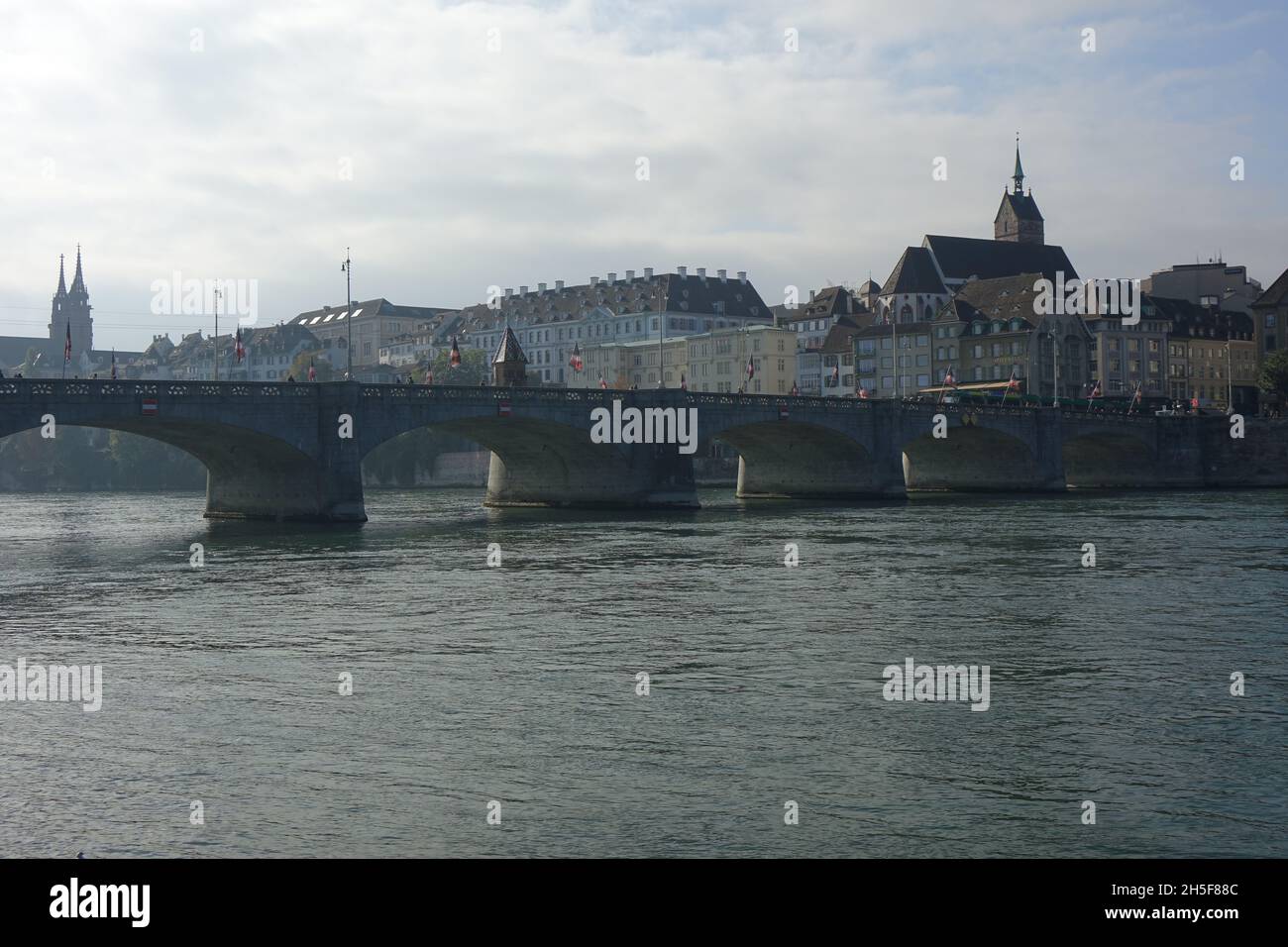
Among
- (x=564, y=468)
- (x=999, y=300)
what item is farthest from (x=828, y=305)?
(x=564, y=468)

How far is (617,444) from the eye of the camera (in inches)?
2697

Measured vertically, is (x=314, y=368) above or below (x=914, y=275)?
below

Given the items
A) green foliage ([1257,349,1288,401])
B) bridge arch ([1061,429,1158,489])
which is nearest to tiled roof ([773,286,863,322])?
green foliage ([1257,349,1288,401])

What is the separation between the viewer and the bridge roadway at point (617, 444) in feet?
177

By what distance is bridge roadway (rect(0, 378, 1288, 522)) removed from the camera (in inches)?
2130

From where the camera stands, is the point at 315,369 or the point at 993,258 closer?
the point at 315,369

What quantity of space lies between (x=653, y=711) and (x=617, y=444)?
50.9 metres

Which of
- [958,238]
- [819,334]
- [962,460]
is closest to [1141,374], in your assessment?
[958,238]

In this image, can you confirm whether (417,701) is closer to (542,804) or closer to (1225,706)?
(542,804)

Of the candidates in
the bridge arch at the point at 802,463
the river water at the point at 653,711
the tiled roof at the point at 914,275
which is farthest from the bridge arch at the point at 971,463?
the tiled roof at the point at 914,275

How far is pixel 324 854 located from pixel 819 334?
15688cm

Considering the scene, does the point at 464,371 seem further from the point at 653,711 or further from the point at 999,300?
the point at 653,711

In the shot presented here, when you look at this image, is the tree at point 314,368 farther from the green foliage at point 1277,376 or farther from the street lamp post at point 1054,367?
the green foliage at point 1277,376

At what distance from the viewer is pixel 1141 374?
465 ft
